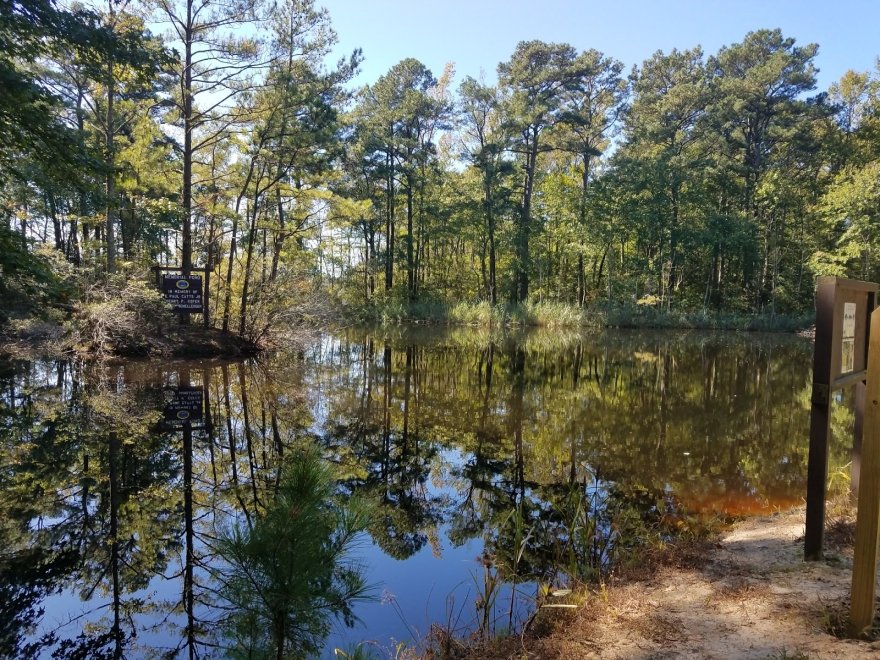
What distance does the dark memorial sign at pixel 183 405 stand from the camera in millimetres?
8758

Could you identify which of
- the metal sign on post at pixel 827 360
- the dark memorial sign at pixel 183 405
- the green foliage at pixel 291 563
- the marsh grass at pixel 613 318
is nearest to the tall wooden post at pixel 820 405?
the metal sign on post at pixel 827 360

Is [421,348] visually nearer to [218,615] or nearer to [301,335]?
[301,335]

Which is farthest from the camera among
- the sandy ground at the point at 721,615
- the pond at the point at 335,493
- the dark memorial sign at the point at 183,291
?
the dark memorial sign at the point at 183,291

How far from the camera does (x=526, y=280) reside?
37.8 m

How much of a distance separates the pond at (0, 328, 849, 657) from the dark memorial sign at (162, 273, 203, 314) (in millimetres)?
2989

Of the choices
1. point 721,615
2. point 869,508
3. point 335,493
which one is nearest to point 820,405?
point 869,508

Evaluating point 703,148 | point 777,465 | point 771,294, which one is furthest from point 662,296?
point 777,465

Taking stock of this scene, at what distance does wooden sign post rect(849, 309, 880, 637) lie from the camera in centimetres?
257

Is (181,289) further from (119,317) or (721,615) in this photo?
(721,615)

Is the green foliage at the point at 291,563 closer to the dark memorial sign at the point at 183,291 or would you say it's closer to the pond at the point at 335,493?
the pond at the point at 335,493

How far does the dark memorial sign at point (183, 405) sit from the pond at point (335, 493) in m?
0.07

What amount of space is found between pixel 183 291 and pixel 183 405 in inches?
291

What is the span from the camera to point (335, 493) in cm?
557

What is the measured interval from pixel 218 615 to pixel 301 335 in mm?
15177
